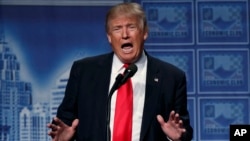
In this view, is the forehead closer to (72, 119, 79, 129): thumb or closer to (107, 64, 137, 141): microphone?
(107, 64, 137, 141): microphone

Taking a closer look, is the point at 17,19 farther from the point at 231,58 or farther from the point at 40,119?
the point at 231,58

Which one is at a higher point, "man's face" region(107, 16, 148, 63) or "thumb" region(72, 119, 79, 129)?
"man's face" region(107, 16, 148, 63)

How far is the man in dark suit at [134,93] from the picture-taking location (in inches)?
85.8

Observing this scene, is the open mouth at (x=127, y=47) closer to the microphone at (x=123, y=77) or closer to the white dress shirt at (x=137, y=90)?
the white dress shirt at (x=137, y=90)

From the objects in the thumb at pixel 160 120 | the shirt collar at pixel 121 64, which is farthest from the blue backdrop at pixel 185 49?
the thumb at pixel 160 120

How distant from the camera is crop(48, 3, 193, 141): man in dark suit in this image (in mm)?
2180

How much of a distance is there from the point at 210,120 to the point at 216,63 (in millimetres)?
360

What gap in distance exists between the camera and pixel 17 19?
12.6 feet

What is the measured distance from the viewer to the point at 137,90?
2.26 m

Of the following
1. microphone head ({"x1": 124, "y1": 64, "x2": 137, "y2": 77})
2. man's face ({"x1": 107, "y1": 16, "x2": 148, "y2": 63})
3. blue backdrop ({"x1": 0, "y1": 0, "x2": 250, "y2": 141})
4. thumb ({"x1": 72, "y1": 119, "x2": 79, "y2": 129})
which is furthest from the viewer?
blue backdrop ({"x1": 0, "y1": 0, "x2": 250, "y2": 141})

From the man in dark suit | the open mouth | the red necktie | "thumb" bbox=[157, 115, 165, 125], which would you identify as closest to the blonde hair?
the man in dark suit

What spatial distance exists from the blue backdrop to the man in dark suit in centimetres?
148

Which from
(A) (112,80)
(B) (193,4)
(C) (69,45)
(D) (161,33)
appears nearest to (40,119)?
(C) (69,45)

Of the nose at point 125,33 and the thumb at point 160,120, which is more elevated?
the nose at point 125,33
